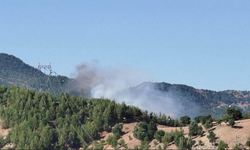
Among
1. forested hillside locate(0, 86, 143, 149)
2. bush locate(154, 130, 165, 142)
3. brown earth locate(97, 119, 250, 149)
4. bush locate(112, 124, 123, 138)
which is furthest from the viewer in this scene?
bush locate(112, 124, 123, 138)

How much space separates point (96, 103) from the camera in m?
179

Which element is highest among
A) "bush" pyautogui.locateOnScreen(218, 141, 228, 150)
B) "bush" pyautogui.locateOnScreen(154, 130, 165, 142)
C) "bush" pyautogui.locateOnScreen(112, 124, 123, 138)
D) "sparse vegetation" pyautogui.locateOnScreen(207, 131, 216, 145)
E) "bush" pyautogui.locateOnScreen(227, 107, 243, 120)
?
"bush" pyautogui.locateOnScreen(227, 107, 243, 120)

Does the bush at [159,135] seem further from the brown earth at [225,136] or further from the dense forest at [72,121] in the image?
the brown earth at [225,136]

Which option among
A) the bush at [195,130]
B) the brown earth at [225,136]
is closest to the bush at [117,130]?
the brown earth at [225,136]

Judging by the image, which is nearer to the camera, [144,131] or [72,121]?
[144,131]

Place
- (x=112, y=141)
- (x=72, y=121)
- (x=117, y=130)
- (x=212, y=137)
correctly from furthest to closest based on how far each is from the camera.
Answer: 1. (x=72, y=121)
2. (x=117, y=130)
3. (x=112, y=141)
4. (x=212, y=137)

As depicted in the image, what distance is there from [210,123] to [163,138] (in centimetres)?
1459

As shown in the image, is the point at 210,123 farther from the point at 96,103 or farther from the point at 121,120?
the point at 96,103

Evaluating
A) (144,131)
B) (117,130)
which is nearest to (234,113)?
(144,131)

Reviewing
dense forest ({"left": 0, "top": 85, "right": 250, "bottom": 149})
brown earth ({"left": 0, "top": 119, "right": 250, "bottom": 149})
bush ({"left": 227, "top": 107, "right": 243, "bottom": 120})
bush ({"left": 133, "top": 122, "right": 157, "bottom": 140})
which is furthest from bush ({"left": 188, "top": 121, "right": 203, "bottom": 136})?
bush ({"left": 227, "top": 107, "right": 243, "bottom": 120})

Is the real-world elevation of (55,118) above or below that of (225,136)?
above

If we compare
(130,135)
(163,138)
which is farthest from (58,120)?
(163,138)

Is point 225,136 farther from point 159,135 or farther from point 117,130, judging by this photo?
point 117,130

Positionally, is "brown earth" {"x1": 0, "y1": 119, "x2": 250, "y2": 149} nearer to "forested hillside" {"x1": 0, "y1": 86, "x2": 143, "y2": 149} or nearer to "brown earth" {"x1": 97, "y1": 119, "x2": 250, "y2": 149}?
"brown earth" {"x1": 97, "y1": 119, "x2": 250, "y2": 149}
